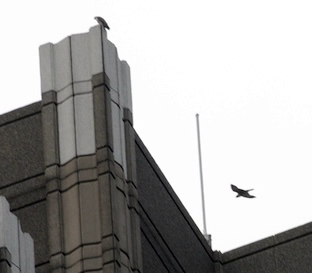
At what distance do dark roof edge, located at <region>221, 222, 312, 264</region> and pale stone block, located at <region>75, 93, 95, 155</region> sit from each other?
9.42m

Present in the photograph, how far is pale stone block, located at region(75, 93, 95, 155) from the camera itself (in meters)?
53.1

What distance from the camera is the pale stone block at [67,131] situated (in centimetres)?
5334

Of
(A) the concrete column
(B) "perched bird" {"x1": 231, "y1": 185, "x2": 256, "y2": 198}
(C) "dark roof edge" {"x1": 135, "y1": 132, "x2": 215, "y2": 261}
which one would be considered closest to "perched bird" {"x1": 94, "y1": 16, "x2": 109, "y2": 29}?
(A) the concrete column

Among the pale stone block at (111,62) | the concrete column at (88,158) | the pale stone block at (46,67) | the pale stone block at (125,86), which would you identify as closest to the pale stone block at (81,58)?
the concrete column at (88,158)

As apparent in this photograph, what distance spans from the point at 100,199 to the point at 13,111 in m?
3.62

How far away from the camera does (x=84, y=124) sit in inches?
2101

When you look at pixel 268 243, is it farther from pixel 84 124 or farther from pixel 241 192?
pixel 84 124

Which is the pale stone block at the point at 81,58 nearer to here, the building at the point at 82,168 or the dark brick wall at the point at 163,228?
the building at the point at 82,168

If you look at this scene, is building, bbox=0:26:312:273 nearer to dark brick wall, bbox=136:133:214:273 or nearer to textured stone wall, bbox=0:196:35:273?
dark brick wall, bbox=136:133:214:273

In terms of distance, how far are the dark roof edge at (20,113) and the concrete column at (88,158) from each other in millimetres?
419

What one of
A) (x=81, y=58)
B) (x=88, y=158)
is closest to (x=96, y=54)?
(x=81, y=58)

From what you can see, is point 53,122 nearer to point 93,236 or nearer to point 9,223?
point 93,236

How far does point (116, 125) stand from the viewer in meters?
54.1

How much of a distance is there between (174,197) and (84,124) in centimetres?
573
